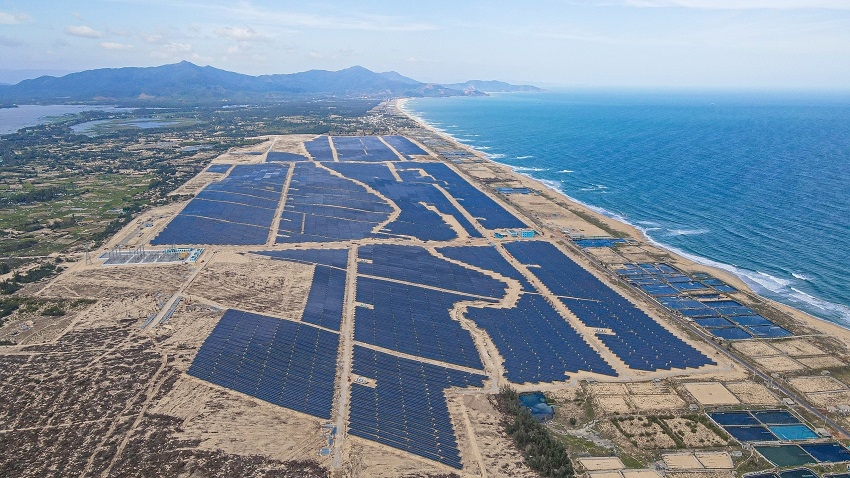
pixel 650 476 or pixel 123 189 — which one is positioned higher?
pixel 123 189

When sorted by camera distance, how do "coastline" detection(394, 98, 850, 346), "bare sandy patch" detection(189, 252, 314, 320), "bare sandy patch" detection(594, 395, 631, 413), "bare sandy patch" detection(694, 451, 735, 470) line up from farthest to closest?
"bare sandy patch" detection(189, 252, 314, 320), "coastline" detection(394, 98, 850, 346), "bare sandy patch" detection(594, 395, 631, 413), "bare sandy patch" detection(694, 451, 735, 470)

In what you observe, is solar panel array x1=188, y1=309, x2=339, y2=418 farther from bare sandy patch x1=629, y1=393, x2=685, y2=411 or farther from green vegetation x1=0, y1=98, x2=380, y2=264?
green vegetation x1=0, y1=98, x2=380, y2=264

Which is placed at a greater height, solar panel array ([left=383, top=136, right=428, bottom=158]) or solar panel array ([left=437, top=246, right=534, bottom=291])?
solar panel array ([left=383, top=136, right=428, bottom=158])

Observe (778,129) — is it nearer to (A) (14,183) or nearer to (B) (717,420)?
(B) (717,420)

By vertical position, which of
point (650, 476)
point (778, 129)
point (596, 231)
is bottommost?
point (650, 476)

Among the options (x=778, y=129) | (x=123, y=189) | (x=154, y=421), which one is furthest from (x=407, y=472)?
(x=778, y=129)

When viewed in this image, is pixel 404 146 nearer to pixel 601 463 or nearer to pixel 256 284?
pixel 256 284

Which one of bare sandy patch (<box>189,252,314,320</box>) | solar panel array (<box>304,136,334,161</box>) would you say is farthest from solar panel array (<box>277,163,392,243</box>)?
solar panel array (<box>304,136,334,161</box>)
